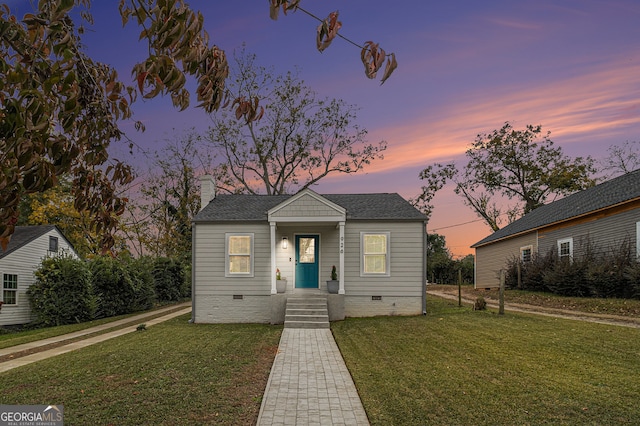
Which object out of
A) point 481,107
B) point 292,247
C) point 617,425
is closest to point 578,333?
point 617,425

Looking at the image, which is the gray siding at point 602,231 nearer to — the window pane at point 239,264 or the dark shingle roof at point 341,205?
the dark shingle roof at point 341,205

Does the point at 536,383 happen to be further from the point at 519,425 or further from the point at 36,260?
the point at 36,260

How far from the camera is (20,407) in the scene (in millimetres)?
5223

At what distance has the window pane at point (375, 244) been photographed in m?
15.9

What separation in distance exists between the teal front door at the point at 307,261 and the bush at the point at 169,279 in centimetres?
1192

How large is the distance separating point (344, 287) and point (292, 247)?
8.61 ft

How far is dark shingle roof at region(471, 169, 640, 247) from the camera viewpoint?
16875 millimetres

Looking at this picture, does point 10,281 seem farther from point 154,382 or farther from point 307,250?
point 154,382

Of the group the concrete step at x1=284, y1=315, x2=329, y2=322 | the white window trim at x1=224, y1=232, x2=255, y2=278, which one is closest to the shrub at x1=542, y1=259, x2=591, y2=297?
the concrete step at x1=284, y1=315, x2=329, y2=322

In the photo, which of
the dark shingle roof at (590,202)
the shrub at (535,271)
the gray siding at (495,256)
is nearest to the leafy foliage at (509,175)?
the gray siding at (495,256)

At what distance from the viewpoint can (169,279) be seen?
26.0 m

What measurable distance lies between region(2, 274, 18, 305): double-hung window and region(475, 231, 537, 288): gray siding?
24.8 m

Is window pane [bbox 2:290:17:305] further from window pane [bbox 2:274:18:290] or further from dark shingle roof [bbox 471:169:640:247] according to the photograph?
dark shingle roof [bbox 471:169:640:247]

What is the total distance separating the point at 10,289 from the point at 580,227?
25.3 meters
